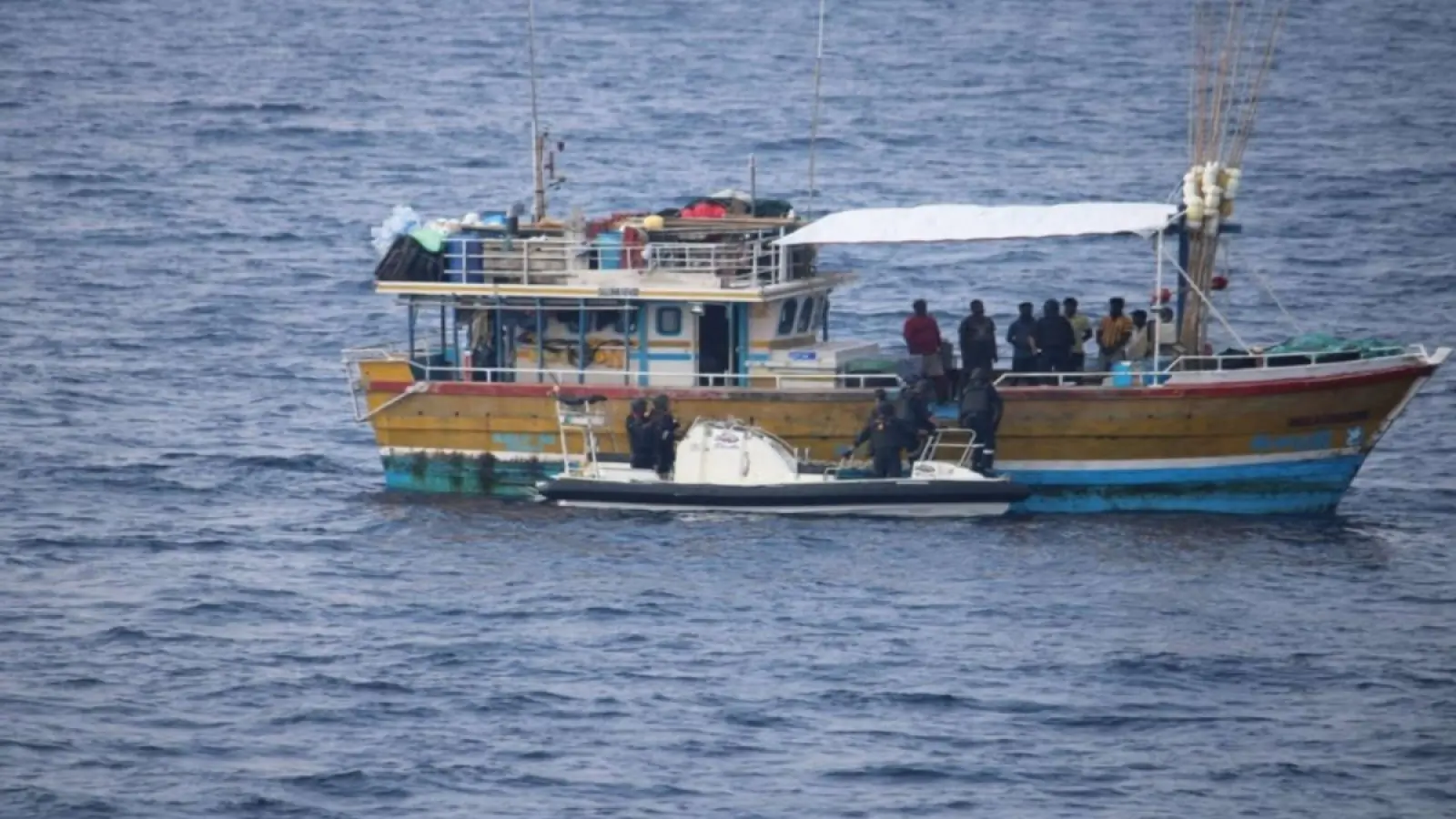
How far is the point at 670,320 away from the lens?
44250mm

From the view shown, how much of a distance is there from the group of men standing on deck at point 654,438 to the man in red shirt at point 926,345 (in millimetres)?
3335

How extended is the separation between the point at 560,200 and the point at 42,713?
4321 cm

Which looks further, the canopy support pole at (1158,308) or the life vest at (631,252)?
the life vest at (631,252)

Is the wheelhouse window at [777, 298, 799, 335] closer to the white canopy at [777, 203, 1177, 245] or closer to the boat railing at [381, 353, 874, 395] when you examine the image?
the boat railing at [381, 353, 874, 395]

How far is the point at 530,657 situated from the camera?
37.3m

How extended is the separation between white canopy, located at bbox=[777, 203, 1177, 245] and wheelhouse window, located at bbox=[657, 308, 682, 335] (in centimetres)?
181

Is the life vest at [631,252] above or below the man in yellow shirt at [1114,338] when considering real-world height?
above

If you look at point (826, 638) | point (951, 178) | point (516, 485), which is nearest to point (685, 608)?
point (826, 638)

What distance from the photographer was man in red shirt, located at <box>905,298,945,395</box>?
4319 cm

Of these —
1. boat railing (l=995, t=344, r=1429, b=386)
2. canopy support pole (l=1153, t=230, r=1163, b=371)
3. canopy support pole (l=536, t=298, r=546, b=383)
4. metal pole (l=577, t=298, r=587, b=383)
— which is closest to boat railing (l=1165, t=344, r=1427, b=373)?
boat railing (l=995, t=344, r=1429, b=386)

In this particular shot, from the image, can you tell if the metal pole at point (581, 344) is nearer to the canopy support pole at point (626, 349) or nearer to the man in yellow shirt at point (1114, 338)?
the canopy support pole at point (626, 349)

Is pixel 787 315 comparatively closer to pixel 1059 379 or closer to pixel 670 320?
pixel 670 320

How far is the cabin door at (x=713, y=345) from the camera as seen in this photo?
145 ft

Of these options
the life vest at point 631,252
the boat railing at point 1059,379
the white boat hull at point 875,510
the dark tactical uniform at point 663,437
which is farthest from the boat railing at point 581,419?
the boat railing at point 1059,379
